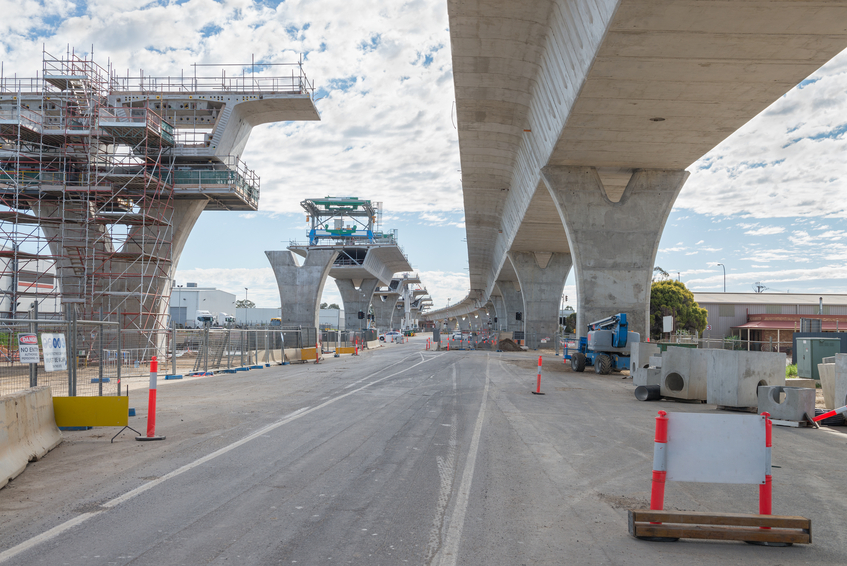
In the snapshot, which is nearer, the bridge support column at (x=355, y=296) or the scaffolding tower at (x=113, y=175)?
the scaffolding tower at (x=113, y=175)

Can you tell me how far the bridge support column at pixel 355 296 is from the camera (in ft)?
251

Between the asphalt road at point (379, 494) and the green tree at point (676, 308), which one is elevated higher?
the green tree at point (676, 308)

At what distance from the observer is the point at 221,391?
1708 cm

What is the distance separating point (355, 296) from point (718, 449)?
239ft

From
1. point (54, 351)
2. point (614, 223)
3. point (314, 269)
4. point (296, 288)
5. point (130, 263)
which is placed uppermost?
point (614, 223)

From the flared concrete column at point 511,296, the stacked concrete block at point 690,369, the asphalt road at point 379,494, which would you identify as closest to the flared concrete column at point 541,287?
the flared concrete column at point 511,296

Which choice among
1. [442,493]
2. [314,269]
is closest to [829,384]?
[442,493]

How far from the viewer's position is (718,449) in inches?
222

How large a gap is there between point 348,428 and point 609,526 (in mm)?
5715

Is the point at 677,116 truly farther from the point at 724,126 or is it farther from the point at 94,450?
the point at 94,450

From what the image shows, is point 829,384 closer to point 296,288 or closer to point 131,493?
point 131,493

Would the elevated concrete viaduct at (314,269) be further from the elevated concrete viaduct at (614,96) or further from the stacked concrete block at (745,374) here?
the stacked concrete block at (745,374)

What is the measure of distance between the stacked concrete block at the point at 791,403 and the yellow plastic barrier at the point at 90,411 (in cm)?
1221

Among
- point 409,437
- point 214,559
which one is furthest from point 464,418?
point 214,559
